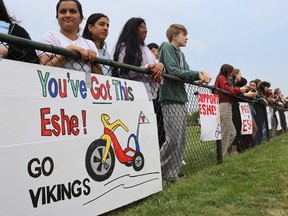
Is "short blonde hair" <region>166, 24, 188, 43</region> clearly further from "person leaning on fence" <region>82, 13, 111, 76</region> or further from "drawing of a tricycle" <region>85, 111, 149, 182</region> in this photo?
"drawing of a tricycle" <region>85, 111, 149, 182</region>

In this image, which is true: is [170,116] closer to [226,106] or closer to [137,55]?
[137,55]

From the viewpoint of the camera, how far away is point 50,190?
2184mm

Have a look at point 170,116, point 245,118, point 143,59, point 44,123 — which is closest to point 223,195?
point 170,116

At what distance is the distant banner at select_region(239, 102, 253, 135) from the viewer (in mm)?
7166

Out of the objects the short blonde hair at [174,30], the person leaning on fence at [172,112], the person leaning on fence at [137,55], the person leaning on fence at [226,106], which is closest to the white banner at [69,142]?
the person leaning on fence at [137,55]

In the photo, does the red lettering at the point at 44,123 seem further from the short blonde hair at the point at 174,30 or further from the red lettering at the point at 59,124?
the short blonde hair at the point at 174,30

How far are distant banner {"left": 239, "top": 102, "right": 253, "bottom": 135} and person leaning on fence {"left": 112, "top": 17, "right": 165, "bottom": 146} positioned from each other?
144 inches

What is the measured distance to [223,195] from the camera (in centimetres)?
332

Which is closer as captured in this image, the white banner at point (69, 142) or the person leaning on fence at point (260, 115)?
the white banner at point (69, 142)

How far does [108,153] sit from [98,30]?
168cm

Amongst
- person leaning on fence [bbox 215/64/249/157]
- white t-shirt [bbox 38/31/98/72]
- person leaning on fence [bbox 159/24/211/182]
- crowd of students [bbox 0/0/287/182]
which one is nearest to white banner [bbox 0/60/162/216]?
white t-shirt [bbox 38/31/98/72]

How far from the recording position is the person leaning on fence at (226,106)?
237 inches

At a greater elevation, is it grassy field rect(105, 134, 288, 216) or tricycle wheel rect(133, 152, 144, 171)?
tricycle wheel rect(133, 152, 144, 171)

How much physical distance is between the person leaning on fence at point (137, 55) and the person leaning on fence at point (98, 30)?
158mm
